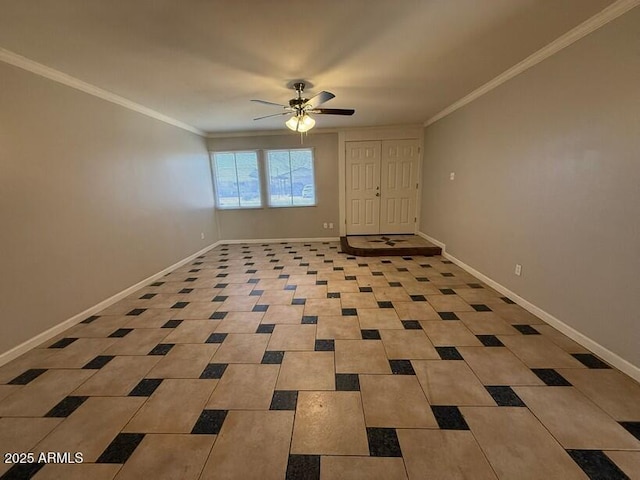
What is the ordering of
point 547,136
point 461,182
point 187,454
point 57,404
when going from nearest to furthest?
point 187,454 → point 57,404 → point 547,136 → point 461,182

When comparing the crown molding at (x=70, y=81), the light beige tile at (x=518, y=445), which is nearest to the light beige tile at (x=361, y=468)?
the light beige tile at (x=518, y=445)

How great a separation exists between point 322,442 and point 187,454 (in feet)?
2.30

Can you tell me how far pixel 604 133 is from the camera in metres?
1.89

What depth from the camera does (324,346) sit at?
217 centimetres

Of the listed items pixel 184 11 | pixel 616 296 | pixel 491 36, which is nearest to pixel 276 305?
pixel 184 11

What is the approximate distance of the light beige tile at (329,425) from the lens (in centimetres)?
134

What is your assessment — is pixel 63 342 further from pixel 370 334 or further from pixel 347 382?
pixel 370 334

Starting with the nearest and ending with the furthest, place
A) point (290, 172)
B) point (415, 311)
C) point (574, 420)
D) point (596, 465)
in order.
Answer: point (596, 465), point (574, 420), point (415, 311), point (290, 172)

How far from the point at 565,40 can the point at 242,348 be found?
3696 mm

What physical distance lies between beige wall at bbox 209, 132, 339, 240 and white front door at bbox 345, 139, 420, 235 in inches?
14.3

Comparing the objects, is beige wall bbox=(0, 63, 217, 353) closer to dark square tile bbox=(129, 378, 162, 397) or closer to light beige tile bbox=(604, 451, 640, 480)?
dark square tile bbox=(129, 378, 162, 397)

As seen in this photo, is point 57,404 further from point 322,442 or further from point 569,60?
point 569,60

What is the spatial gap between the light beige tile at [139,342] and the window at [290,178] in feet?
12.6

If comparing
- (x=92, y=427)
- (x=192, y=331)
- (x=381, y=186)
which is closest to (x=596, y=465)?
(x=92, y=427)
